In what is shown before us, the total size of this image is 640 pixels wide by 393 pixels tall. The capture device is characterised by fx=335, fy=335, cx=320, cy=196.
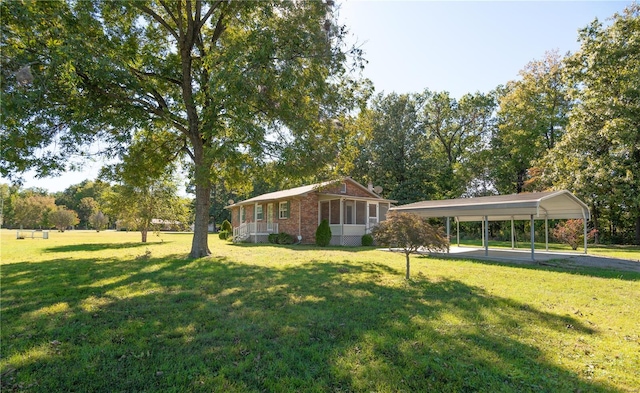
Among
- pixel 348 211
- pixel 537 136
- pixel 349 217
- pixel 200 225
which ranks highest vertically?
pixel 537 136

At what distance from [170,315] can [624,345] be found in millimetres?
6240

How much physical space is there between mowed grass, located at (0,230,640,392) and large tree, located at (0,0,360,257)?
403 cm

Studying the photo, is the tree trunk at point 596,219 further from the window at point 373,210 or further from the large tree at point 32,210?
the large tree at point 32,210

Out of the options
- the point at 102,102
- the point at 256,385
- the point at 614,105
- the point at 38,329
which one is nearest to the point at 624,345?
the point at 256,385

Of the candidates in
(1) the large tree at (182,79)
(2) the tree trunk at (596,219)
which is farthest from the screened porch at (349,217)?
(2) the tree trunk at (596,219)

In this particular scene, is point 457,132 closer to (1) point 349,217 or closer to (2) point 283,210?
(1) point 349,217

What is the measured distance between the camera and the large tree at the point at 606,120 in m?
21.7

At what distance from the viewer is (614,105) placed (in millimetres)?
22078

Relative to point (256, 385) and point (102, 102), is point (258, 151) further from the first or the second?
point (256, 385)

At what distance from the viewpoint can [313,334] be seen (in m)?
4.39

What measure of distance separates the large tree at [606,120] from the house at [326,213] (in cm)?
1408

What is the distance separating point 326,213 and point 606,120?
20295 millimetres

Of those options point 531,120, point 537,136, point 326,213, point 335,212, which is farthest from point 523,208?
point 531,120

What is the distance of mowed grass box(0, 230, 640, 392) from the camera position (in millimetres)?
3236
